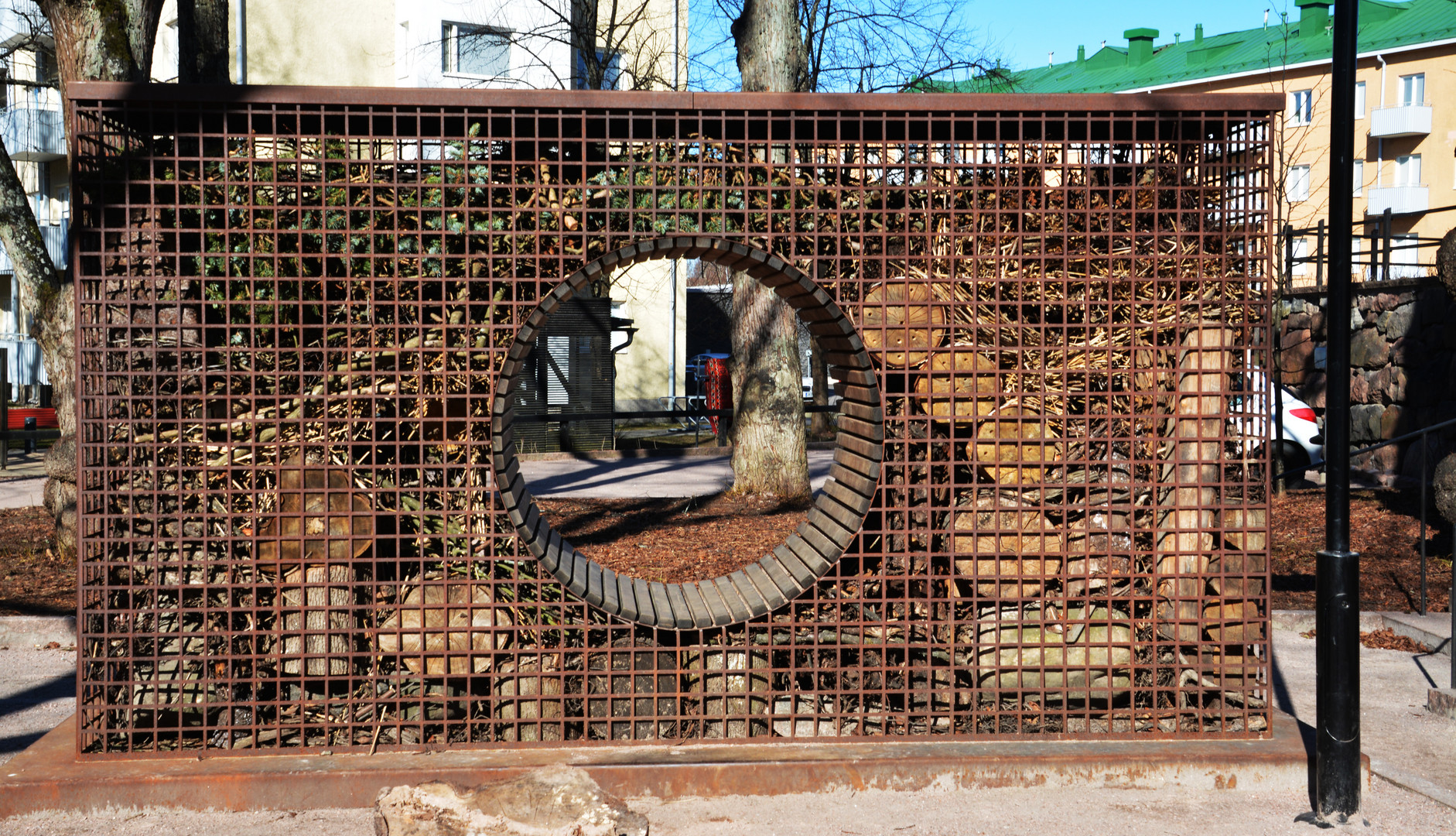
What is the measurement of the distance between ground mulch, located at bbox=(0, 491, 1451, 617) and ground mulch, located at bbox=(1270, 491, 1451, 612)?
0.04 ft

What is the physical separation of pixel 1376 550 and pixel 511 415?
7435mm

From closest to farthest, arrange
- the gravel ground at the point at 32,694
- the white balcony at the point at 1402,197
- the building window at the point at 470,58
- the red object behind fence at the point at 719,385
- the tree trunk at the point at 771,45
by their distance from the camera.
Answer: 1. the gravel ground at the point at 32,694
2. the tree trunk at the point at 771,45
3. the building window at the point at 470,58
4. the red object behind fence at the point at 719,385
5. the white balcony at the point at 1402,197

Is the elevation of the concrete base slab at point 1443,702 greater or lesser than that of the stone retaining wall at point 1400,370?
lesser

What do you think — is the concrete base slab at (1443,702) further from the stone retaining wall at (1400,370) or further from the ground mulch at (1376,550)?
the stone retaining wall at (1400,370)

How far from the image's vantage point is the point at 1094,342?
443 cm

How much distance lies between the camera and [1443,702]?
5176 millimetres

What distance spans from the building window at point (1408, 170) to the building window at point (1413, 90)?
169 cm

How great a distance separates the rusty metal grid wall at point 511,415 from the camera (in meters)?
4.13

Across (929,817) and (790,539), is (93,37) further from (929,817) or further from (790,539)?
(929,817)

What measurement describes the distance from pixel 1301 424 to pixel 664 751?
11057 millimetres

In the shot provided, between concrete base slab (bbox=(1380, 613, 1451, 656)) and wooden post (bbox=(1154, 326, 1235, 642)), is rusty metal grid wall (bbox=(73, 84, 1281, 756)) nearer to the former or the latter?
wooden post (bbox=(1154, 326, 1235, 642))

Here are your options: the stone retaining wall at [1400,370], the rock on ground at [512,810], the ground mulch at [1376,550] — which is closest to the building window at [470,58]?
the stone retaining wall at [1400,370]

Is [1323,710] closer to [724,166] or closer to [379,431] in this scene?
[724,166]

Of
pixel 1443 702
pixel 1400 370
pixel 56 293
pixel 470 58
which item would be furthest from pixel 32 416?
pixel 1443 702
